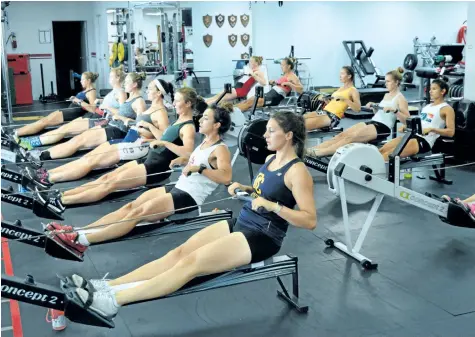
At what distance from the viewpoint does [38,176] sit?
4.16 meters

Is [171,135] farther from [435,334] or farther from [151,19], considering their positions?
[151,19]

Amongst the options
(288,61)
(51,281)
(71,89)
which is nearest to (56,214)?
(51,281)

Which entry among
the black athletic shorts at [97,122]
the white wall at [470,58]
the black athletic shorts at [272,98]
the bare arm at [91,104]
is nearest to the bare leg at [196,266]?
the black athletic shorts at [97,122]

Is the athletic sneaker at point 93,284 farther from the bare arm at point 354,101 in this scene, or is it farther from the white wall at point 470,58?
the white wall at point 470,58

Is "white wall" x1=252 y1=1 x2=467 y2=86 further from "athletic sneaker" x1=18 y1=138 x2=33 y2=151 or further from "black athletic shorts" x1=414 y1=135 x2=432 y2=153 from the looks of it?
"black athletic shorts" x1=414 y1=135 x2=432 y2=153

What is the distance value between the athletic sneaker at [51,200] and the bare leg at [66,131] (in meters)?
1.90

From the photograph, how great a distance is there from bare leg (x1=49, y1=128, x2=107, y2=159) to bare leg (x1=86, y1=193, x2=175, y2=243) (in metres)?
1.95

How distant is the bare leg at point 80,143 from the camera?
493 centimetres

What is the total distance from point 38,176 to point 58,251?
1.45 m

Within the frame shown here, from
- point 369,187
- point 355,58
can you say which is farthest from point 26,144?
point 355,58

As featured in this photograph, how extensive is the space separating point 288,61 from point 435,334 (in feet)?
14.6

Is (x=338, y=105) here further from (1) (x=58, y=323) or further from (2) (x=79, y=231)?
(1) (x=58, y=323)

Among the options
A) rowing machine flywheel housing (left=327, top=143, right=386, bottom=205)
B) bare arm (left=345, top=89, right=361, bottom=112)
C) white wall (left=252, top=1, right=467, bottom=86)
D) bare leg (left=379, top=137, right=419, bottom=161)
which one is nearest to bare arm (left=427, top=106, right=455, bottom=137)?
bare leg (left=379, top=137, right=419, bottom=161)

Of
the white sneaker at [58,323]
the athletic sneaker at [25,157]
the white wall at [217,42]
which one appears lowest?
the white sneaker at [58,323]
